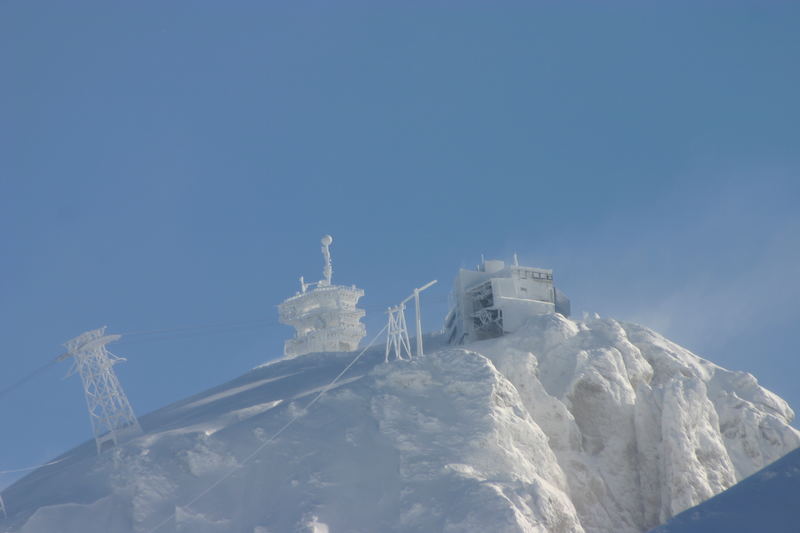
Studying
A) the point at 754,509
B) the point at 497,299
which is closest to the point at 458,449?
the point at 497,299

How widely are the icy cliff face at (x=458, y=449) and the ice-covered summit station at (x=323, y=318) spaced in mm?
22531

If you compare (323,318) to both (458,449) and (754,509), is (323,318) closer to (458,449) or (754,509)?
(458,449)

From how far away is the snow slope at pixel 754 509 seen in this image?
60.4ft

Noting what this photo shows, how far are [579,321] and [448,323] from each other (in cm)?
1808

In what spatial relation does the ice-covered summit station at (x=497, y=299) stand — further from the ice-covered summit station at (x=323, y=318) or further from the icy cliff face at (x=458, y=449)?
the ice-covered summit station at (x=323, y=318)

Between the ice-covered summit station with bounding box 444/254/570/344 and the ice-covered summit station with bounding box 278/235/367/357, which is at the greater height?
the ice-covered summit station with bounding box 278/235/367/357

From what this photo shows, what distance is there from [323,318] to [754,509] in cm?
7238

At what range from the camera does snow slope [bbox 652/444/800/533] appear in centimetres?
1841

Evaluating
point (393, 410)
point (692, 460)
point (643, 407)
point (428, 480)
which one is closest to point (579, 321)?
point (643, 407)

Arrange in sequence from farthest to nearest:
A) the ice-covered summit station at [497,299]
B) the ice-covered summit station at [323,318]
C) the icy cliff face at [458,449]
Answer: the ice-covered summit station at [323,318] → the ice-covered summit station at [497,299] → the icy cliff face at [458,449]

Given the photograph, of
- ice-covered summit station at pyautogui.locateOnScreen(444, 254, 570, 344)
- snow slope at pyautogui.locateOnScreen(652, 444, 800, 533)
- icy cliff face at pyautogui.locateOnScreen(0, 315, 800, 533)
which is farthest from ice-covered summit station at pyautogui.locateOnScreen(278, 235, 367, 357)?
snow slope at pyautogui.locateOnScreen(652, 444, 800, 533)

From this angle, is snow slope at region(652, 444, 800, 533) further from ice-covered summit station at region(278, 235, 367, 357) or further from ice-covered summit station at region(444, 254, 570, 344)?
ice-covered summit station at region(278, 235, 367, 357)

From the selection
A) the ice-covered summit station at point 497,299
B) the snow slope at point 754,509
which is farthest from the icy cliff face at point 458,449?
the snow slope at point 754,509

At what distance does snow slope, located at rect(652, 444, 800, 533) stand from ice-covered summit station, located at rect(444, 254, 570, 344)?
47164 mm
